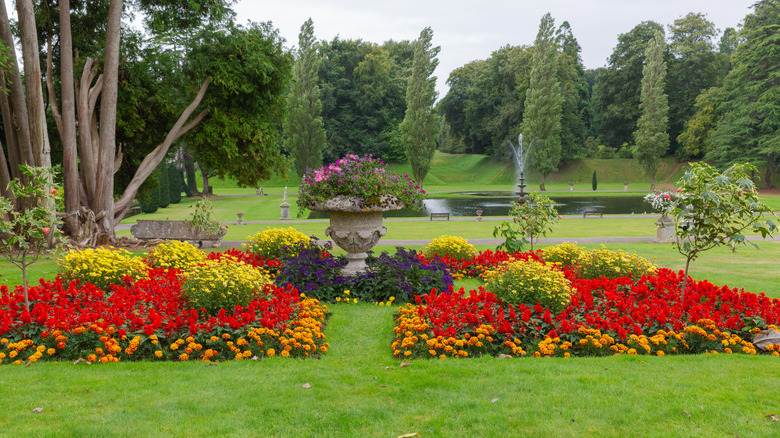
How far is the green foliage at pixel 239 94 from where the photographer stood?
13.8 m

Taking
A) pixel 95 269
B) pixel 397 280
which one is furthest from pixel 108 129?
pixel 397 280

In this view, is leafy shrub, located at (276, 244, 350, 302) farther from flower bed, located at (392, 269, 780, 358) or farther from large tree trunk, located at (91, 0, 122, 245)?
large tree trunk, located at (91, 0, 122, 245)

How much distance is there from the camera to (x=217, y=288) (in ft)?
18.3

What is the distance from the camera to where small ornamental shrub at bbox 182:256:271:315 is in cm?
556

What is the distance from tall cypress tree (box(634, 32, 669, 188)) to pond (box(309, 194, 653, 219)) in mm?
9242

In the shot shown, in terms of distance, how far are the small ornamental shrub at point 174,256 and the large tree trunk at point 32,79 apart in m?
4.81

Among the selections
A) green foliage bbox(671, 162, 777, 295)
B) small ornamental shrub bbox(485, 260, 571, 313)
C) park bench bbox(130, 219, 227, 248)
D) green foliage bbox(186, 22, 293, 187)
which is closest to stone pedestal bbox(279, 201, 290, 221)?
green foliage bbox(186, 22, 293, 187)

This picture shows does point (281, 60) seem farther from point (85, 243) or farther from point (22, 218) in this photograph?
point (22, 218)

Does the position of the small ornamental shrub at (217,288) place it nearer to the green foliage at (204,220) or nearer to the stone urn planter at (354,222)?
the stone urn planter at (354,222)

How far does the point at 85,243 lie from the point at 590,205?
2739 centimetres

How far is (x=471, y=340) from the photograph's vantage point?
489 centimetres

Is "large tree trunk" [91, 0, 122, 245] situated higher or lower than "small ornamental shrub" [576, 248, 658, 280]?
higher

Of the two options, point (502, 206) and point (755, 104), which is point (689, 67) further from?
point (502, 206)

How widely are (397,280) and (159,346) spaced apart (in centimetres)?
347
